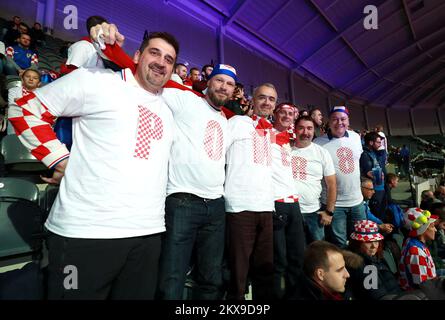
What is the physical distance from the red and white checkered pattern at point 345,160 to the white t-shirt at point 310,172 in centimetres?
31

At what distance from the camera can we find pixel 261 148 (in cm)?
239

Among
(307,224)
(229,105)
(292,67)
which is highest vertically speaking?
(292,67)

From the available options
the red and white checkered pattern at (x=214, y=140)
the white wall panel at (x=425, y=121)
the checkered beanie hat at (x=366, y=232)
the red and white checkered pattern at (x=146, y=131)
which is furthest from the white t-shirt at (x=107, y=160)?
the white wall panel at (x=425, y=121)

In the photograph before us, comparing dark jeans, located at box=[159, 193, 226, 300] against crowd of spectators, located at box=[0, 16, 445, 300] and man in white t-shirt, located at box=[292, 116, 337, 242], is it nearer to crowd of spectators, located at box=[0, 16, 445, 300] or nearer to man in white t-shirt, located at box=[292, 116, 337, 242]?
crowd of spectators, located at box=[0, 16, 445, 300]

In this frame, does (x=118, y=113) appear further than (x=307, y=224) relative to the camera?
No

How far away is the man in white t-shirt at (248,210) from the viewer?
6.86 feet

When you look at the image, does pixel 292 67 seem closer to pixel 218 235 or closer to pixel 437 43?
pixel 437 43

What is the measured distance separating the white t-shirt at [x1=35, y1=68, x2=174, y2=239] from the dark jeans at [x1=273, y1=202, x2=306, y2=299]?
131 cm

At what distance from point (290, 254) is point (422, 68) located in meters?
28.9

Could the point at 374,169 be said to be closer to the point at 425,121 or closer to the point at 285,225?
the point at 285,225

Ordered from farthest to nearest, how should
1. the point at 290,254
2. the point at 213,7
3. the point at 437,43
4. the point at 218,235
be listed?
the point at 437,43 → the point at 213,7 → the point at 290,254 → the point at 218,235

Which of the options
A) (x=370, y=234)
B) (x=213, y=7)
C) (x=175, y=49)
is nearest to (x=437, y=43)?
(x=213, y=7)

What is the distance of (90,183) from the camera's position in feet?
4.59

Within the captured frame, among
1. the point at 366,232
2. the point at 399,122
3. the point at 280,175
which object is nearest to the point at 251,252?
the point at 280,175
